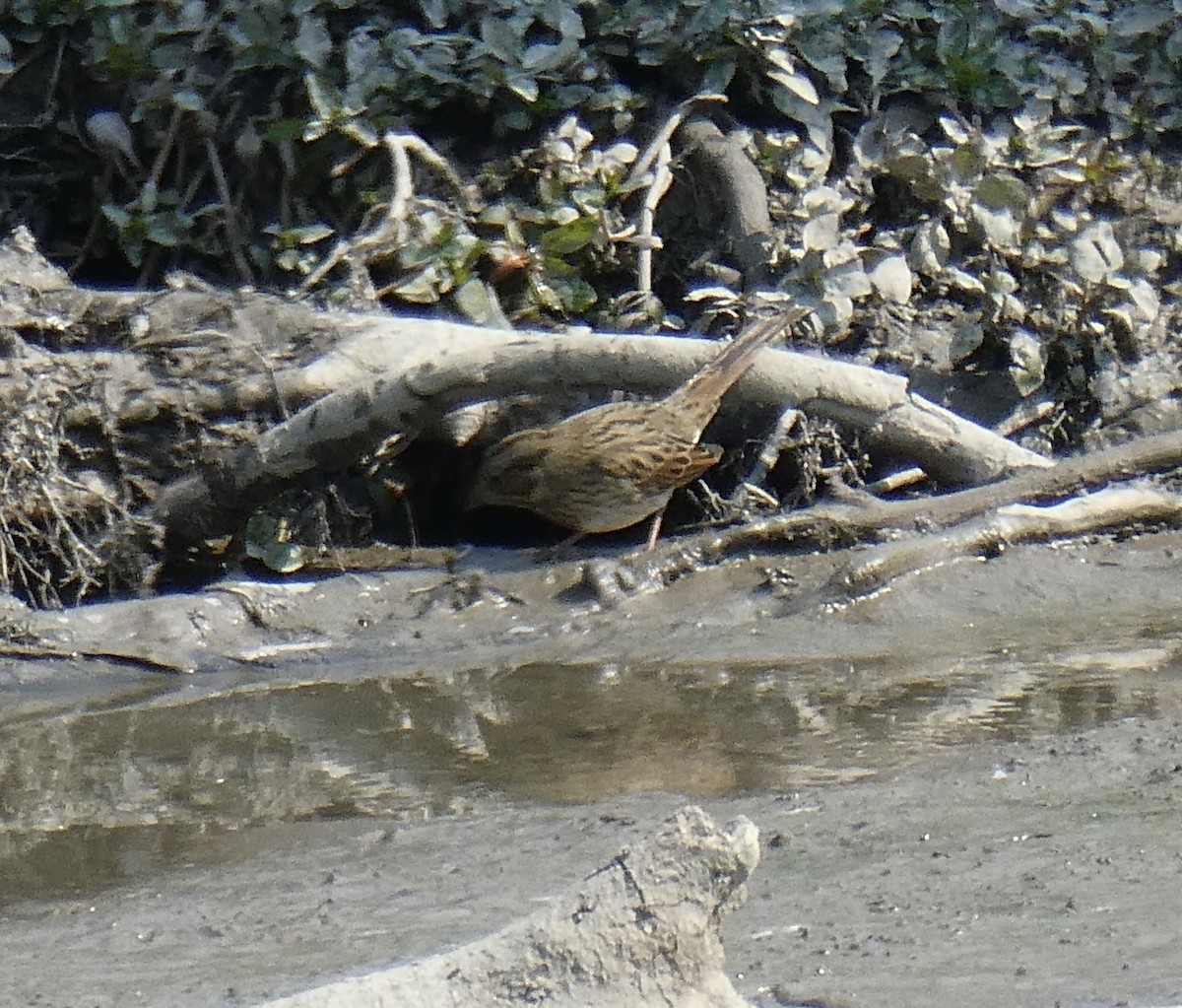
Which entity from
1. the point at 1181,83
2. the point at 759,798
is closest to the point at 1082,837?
the point at 759,798

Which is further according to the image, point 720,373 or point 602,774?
point 720,373

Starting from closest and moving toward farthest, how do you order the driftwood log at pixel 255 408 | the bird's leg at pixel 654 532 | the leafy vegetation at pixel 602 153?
the driftwood log at pixel 255 408 < the bird's leg at pixel 654 532 < the leafy vegetation at pixel 602 153

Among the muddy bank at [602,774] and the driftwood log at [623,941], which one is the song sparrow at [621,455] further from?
the driftwood log at [623,941]

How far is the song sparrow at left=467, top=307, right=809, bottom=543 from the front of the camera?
7.24m

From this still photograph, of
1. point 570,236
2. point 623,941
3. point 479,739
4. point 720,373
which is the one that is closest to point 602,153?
point 570,236

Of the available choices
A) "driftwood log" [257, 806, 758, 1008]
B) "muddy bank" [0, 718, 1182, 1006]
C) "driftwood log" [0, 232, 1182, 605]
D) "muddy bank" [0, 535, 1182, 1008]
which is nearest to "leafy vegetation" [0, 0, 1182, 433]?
"driftwood log" [0, 232, 1182, 605]

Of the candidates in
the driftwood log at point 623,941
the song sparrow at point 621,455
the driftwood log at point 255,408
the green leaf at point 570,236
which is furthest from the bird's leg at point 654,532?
the driftwood log at point 623,941

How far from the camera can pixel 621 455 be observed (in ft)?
23.8

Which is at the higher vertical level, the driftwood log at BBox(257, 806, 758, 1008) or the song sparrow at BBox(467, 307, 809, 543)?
the driftwood log at BBox(257, 806, 758, 1008)

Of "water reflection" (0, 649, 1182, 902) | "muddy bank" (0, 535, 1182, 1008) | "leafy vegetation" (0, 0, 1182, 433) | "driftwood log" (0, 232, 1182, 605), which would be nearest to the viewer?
"muddy bank" (0, 535, 1182, 1008)

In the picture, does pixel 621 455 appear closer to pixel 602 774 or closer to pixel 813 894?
pixel 602 774

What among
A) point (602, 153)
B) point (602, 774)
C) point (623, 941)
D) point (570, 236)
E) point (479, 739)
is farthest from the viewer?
point (602, 153)

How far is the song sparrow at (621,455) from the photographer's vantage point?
23.8ft

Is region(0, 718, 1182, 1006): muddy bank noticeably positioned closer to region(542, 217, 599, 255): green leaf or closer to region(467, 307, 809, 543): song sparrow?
region(467, 307, 809, 543): song sparrow
